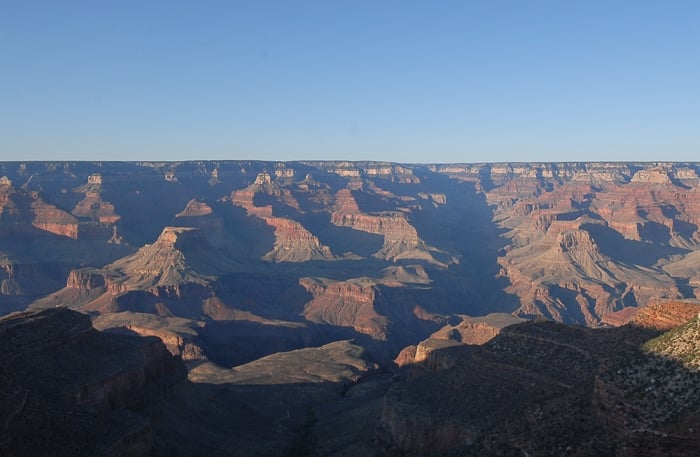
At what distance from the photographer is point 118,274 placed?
586 ft

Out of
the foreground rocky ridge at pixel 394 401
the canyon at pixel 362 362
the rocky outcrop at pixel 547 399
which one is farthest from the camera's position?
the canyon at pixel 362 362

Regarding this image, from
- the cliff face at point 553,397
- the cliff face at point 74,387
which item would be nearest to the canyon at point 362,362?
the cliff face at point 553,397

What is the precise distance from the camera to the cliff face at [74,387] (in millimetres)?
50781

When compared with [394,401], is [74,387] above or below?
above

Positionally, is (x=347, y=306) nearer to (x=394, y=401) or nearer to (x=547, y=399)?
(x=394, y=401)

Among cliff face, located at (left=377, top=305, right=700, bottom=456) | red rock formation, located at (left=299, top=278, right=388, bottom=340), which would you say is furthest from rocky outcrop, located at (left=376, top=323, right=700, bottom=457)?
red rock formation, located at (left=299, top=278, right=388, bottom=340)

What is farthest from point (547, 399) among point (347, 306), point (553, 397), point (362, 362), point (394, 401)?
point (347, 306)

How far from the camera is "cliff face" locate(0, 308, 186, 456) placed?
50.8 m

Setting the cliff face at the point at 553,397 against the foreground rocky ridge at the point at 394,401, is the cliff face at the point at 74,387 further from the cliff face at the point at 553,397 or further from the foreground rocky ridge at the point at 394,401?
the cliff face at the point at 553,397

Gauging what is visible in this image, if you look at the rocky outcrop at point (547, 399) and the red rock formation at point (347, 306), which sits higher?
the rocky outcrop at point (547, 399)

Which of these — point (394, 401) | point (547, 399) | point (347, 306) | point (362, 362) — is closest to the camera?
point (547, 399)

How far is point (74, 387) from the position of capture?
195ft

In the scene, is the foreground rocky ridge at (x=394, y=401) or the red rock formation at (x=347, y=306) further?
the red rock formation at (x=347, y=306)

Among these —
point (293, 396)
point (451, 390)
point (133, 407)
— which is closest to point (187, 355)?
point (293, 396)
